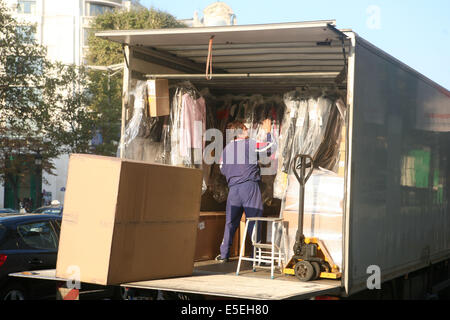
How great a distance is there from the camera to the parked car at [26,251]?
878cm

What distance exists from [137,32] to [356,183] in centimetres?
298

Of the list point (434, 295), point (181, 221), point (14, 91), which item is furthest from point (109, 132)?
point (181, 221)

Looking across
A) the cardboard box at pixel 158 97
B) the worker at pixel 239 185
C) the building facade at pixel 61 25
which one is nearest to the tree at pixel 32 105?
the building facade at pixel 61 25

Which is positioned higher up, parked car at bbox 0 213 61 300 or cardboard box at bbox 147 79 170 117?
cardboard box at bbox 147 79 170 117

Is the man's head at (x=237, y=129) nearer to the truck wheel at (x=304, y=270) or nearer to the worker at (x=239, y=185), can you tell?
the worker at (x=239, y=185)

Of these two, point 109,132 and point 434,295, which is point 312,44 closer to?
point 434,295

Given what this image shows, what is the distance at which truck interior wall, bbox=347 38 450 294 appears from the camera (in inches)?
268

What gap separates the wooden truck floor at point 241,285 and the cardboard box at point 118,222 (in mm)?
191

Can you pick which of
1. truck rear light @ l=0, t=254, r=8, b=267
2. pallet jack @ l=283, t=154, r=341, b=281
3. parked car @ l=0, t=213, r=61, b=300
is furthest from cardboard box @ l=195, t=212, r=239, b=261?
truck rear light @ l=0, t=254, r=8, b=267

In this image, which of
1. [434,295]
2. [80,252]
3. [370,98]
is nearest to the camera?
[80,252]

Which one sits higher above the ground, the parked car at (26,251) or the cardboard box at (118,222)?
the cardboard box at (118,222)

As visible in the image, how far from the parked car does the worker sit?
7.84ft

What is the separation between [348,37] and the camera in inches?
263

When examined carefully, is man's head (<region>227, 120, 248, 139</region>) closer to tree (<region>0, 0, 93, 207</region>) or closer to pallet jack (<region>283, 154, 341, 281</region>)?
pallet jack (<region>283, 154, 341, 281</region>)
